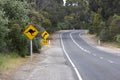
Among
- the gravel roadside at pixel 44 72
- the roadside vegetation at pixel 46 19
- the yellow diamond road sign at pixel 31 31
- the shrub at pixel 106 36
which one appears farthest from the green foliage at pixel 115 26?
the gravel roadside at pixel 44 72

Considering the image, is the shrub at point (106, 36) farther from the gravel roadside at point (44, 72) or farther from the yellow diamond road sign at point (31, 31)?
the gravel roadside at point (44, 72)

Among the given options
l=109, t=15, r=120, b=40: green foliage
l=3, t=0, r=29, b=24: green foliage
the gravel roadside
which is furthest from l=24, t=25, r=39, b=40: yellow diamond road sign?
l=109, t=15, r=120, b=40: green foliage

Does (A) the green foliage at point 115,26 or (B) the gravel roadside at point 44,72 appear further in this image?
(A) the green foliage at point 115,26

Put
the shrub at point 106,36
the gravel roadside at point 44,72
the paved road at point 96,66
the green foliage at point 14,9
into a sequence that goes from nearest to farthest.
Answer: the gravel roadside at point 44,72 → the paved road at point 96,66 → the green foliage at point 14,9 → the shrub at point 106,36

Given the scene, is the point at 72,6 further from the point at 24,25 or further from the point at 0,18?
the point at 0,18

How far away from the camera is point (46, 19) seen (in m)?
88.5

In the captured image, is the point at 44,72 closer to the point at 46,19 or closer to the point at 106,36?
the point at 106,36

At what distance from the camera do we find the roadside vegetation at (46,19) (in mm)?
22794

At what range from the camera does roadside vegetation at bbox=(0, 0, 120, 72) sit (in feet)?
74.8

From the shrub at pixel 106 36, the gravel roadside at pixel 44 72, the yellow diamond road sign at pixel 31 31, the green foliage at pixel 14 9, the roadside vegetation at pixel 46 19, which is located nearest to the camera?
the gravel roadside at pixel 44 72

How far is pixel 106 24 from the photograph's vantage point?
75.9 m

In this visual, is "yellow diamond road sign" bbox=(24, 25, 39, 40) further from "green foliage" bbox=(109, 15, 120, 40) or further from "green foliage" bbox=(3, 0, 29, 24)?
"green foliage" bbox=(109, 15, 120, 40)

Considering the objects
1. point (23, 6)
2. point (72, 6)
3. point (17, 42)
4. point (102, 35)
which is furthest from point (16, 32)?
point (72, 6)

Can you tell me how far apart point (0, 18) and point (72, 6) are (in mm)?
134625
